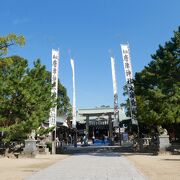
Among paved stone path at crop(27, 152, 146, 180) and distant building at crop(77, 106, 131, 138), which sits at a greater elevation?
distant building at crop(77, 106, 131, 138)

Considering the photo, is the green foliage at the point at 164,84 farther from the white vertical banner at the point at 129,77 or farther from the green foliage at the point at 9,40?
the green foliage at the point at 9,40

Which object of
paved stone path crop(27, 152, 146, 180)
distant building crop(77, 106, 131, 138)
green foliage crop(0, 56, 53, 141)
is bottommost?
paved stone path crop(27, 152, 146, 180)

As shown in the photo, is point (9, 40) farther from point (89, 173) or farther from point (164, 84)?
point (164, 84)

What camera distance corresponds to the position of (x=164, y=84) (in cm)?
2750

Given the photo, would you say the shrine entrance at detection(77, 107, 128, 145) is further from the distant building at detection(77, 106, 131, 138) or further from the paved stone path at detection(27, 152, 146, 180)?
the paved stone path at detection(27, 152, 146, 180)

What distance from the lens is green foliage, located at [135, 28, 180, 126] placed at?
27016 millimetres

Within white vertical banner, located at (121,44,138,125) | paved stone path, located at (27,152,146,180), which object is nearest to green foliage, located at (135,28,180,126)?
white vertical banner, located at (121,44,138,125)

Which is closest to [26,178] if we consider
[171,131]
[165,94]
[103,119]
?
[165,94]

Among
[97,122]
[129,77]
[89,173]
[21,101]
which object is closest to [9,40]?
[89,173]

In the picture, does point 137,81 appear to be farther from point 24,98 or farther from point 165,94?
point 24,98

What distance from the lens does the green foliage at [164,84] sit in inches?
1064

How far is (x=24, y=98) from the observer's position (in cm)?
2605

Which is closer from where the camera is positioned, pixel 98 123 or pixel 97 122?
pixel 97 122

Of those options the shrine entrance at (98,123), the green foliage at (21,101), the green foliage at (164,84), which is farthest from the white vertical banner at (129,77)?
the shrine entrance at (98,123)
